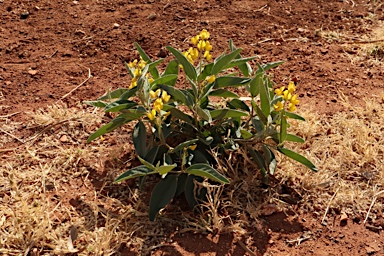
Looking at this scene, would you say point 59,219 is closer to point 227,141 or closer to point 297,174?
point 227,141

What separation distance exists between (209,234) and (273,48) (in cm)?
187

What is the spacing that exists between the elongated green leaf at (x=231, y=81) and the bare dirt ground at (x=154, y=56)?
2.08 ft

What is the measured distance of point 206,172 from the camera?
7.43ft

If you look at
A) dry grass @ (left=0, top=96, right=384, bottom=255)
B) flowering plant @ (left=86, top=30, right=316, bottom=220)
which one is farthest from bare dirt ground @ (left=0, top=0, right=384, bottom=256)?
flowering plant @ (left=86, top=30, right=316, bottom=220)

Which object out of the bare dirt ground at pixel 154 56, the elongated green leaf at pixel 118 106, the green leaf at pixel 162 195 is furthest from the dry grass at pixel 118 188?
the elongated green leaf at pixel 118 106

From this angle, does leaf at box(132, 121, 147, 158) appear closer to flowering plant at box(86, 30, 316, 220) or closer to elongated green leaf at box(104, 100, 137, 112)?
flowering plant at box(86, 30, 316, 220)

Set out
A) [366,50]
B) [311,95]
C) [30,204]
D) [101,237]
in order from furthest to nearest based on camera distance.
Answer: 1. [366,50]
2. [311,95]
3. [30,204]
4. [101,237]

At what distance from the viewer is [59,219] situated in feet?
8.22

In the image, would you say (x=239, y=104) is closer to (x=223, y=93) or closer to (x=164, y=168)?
(x=223, y=93)

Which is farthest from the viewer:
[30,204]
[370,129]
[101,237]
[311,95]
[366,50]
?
[366,50]

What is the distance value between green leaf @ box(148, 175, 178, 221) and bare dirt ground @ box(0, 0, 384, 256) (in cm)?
11

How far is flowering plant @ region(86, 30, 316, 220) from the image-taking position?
2387 mm

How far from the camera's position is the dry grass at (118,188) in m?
2.40

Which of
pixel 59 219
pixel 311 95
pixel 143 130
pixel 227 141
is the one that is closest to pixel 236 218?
pixel 227 141
